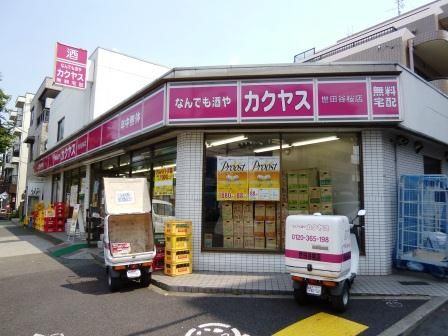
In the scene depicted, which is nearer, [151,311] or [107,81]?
[151,311]

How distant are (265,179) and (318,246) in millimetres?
3079

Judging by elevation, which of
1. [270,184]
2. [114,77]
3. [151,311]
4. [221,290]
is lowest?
[151,311]

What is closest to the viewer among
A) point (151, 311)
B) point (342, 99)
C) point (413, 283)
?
point (151, 311)

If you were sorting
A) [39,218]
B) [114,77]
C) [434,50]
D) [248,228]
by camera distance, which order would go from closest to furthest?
1. [248,228]
2. [114,77]
3. [434,50]
4. [39,218]

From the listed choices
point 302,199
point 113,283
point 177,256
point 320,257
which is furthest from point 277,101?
point 113,283

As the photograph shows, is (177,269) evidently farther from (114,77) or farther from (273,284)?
(114,77)

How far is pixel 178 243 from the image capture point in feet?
24.9

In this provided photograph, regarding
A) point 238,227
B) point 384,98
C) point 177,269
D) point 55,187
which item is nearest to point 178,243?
point 177,269

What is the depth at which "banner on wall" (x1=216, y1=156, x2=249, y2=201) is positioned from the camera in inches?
324

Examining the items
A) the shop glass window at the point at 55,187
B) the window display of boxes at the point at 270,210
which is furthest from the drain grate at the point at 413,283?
the shop glass window at the point at 55,187

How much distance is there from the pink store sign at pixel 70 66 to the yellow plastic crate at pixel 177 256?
9801 mm

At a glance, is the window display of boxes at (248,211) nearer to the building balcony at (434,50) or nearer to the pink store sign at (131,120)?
the pink store sign at (131,120)

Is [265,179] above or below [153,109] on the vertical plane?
below

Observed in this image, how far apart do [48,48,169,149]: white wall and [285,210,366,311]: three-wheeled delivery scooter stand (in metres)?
11.9
